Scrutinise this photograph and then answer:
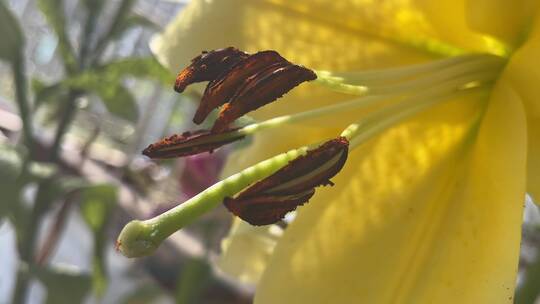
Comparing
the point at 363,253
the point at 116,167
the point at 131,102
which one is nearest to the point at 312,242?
the point at 363,253

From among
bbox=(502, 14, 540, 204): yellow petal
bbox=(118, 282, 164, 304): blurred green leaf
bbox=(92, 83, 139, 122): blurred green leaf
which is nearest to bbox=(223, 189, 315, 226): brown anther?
bbox=(502, 14, 540, 204): yellow petal

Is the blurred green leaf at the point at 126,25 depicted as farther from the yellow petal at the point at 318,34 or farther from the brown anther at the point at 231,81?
the brown anther at the point at 231,81

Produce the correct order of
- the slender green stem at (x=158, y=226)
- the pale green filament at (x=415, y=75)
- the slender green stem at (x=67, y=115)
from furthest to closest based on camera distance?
the slender green stem at (x=67, y=115), the pale green filament at (x=415, y=75), the slender green stem at (x=158, y=226)

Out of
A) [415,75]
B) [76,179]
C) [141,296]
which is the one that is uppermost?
[415,75]

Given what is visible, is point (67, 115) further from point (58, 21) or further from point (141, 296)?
point (141, 296)

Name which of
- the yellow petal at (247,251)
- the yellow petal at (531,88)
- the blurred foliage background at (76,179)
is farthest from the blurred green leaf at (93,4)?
the yellow petal at (531,88)

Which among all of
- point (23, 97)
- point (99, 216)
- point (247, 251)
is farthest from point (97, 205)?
point (247, 251)

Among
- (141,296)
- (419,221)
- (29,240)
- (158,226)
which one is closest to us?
(158,226)
